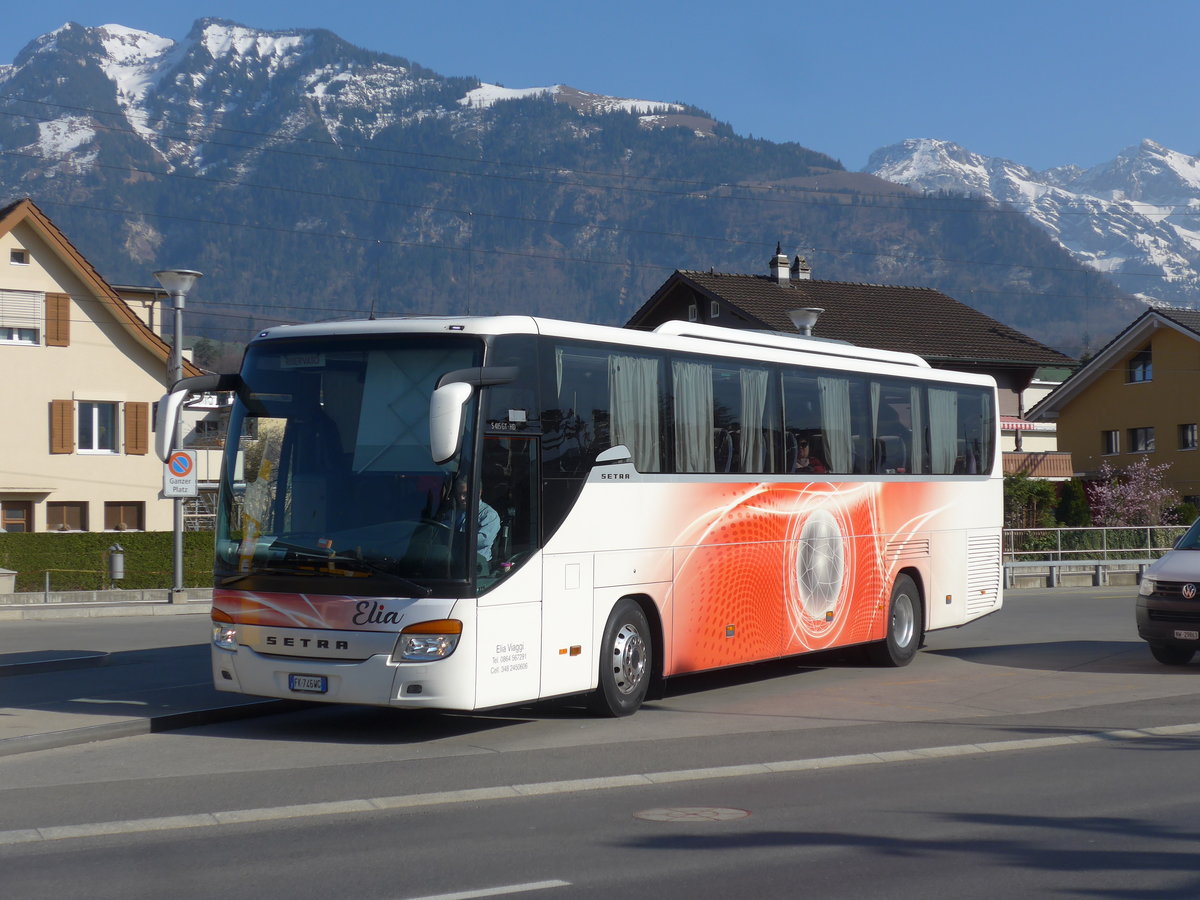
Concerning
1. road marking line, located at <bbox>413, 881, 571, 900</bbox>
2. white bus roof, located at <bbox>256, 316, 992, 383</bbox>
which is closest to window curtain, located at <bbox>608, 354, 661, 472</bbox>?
white bus roof, located at <bbox>256, 316, 992, 383</bbox>

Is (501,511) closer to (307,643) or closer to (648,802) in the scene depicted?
(307,643)

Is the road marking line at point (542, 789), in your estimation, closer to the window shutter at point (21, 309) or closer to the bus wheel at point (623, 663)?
the bus wheel at point (623, 663)

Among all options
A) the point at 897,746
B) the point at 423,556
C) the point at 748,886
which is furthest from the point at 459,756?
the point at 748,886

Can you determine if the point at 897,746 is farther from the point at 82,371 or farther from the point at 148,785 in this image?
the point at 82,371

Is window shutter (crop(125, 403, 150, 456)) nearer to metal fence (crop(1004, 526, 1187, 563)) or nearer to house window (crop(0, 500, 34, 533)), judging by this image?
house window (crop(0, 500, 34, 533))

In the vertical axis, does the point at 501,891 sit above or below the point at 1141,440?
below

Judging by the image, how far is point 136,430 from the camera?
175 feet

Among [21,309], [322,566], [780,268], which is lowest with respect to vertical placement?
[322,566]

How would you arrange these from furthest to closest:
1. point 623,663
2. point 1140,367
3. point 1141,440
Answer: point 1141,440 → point 1140,367 → point 623,663

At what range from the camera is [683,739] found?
41.3 ft

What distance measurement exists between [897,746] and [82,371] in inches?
1756

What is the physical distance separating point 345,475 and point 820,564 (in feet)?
20.3

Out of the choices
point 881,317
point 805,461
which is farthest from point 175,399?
point 881,317

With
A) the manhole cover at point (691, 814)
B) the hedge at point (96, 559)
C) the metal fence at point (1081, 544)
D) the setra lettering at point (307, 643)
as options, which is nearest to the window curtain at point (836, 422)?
the setra lettering at point (307, 643)
